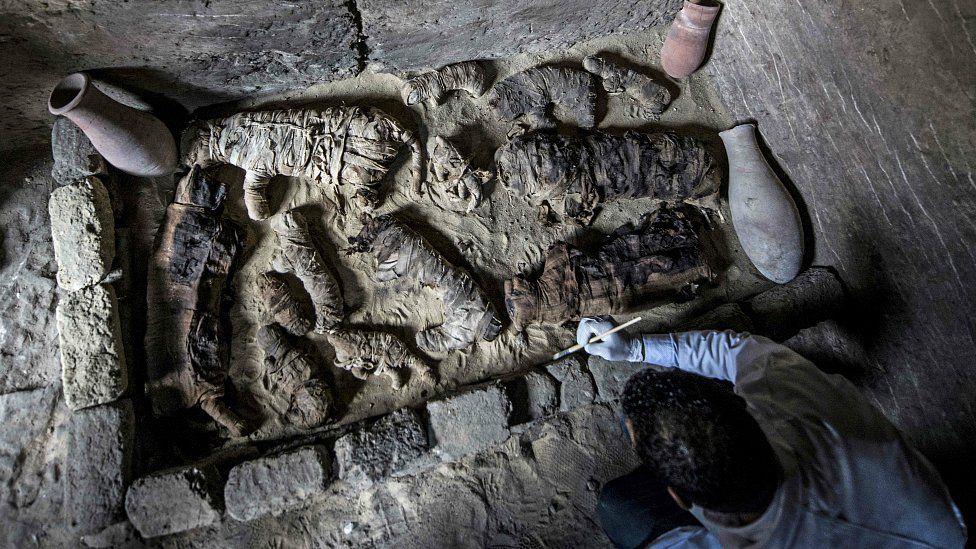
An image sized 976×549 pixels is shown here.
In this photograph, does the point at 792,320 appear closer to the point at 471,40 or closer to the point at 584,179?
the point at 584,179

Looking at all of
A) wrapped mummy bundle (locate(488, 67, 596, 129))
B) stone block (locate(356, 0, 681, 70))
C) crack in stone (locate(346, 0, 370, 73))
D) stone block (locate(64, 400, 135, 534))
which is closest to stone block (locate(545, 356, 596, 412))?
wrapped mummy bundle (locate(488, 67, 596, 129))

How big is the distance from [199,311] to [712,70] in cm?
396

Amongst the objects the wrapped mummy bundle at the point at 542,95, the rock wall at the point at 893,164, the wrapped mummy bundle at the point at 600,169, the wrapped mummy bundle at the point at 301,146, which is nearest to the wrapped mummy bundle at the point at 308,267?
the wrapped mummy bundle at the point at 301,146

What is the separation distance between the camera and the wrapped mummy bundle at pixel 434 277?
3.41m

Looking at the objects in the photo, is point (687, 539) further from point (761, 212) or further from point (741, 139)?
point (741, 139)

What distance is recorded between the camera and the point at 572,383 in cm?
349

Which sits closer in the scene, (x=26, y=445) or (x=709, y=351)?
(x=26, y=445)

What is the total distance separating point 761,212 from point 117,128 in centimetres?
396

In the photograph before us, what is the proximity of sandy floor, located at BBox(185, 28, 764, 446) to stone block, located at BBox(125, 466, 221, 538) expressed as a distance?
0.46m

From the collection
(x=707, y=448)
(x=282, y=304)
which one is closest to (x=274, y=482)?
(x=282, y=304)

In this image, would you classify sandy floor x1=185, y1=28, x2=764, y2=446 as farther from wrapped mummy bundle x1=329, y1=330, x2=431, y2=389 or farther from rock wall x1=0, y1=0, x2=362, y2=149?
rock wall x1=0, y1=0, x2=362, y2=149

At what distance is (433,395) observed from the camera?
3.49 meters

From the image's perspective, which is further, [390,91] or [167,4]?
[390,91]

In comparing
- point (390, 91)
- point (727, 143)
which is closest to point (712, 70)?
point (727, 143)
